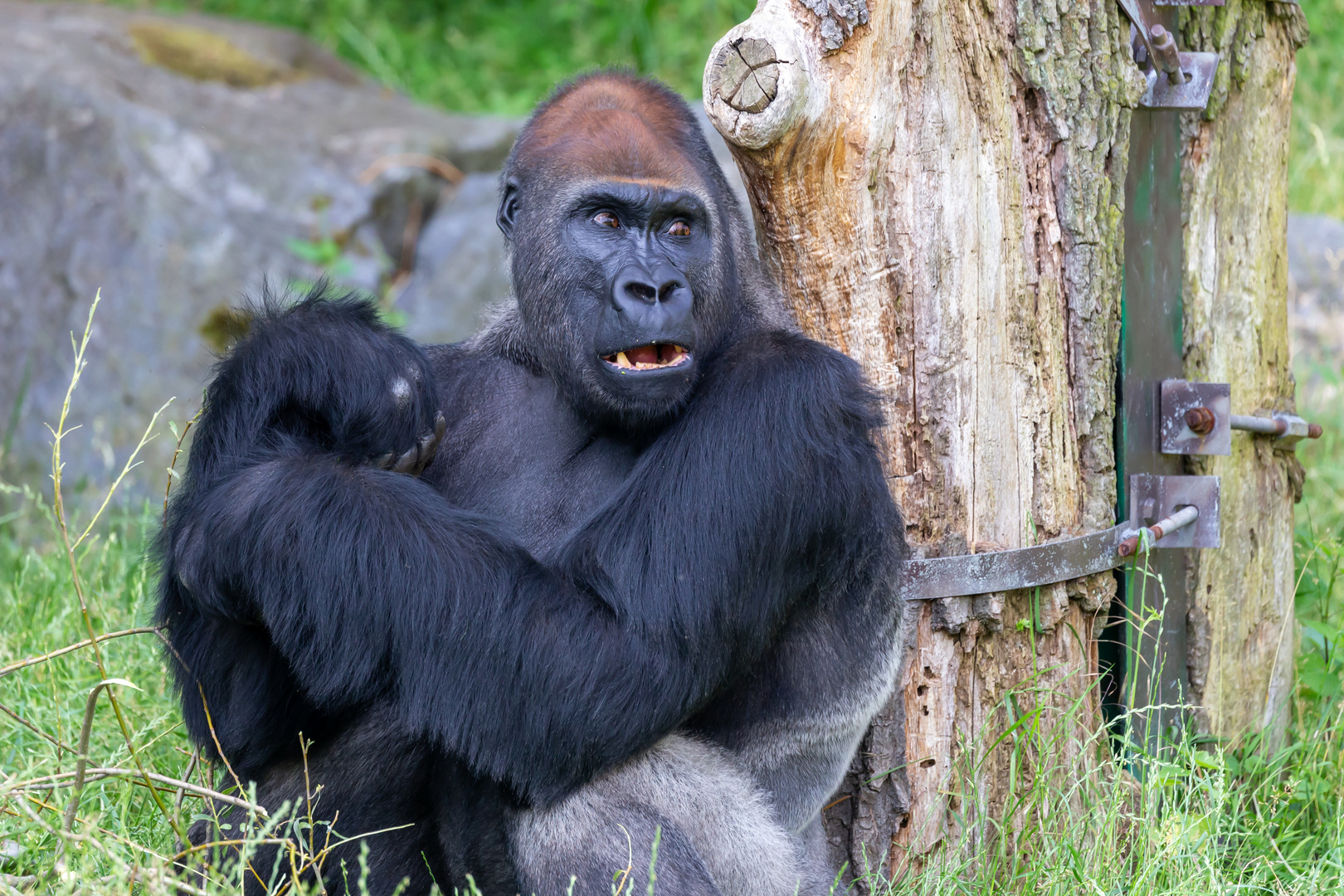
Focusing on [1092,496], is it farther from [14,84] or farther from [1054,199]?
[14,84]

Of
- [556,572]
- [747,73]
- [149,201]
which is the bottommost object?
[556,572]

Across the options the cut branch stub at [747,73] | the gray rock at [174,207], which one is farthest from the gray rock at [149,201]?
the cut branch stub at [747,73]

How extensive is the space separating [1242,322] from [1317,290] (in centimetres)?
362

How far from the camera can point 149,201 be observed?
673cm

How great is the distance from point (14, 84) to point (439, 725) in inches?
230

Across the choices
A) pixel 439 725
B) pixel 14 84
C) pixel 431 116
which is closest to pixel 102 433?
pixel 14 84

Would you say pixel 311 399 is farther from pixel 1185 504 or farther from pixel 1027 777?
pixel 1185 504

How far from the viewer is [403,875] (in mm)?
2652

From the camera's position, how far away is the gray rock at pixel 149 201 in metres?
6.41

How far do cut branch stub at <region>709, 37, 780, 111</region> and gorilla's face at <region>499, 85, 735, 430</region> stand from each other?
0.21 meters

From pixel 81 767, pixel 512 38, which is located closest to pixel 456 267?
pixel 512 38

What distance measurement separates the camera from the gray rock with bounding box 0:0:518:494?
21.0 feet

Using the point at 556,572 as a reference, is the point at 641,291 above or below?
above

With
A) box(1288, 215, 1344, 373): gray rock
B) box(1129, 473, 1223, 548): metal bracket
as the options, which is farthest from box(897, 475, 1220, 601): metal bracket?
box(1288, 215, 1344, 373): gray rock
